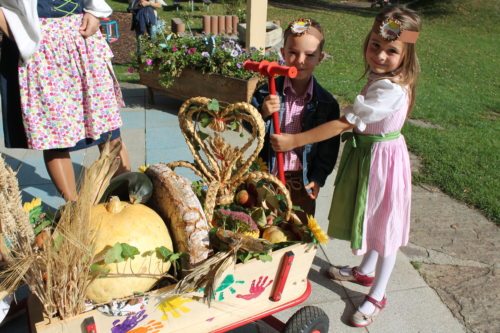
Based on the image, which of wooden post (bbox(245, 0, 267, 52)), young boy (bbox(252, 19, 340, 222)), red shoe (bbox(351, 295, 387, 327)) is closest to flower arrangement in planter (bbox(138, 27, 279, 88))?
wooden post (bbox(245, 0, 267, 52))

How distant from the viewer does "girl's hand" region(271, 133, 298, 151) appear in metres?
2.01

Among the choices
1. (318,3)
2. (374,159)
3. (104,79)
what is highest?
(104,79)

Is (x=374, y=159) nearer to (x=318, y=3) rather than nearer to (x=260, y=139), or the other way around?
(x=260, y=139)

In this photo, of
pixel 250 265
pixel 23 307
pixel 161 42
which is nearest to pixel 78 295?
pixel 250 265

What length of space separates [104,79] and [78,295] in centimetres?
154

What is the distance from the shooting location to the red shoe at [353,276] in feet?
8.85

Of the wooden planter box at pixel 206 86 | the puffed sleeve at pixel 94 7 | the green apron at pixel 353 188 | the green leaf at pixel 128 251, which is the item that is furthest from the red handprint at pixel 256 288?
the wooden planter box at pixel 206 86

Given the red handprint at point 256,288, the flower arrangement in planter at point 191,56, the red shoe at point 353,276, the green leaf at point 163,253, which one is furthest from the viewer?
the flower arrangement in planter at point 191,56

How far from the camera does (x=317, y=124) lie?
7.38ft

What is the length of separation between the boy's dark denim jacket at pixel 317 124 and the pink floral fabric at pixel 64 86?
967 mm

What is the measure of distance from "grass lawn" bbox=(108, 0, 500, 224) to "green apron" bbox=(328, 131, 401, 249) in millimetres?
607

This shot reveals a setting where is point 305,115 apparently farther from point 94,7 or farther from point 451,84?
point 451,84

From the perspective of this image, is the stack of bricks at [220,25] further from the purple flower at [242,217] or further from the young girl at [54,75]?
the purple flower at [242,217]

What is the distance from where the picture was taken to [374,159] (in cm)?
220
